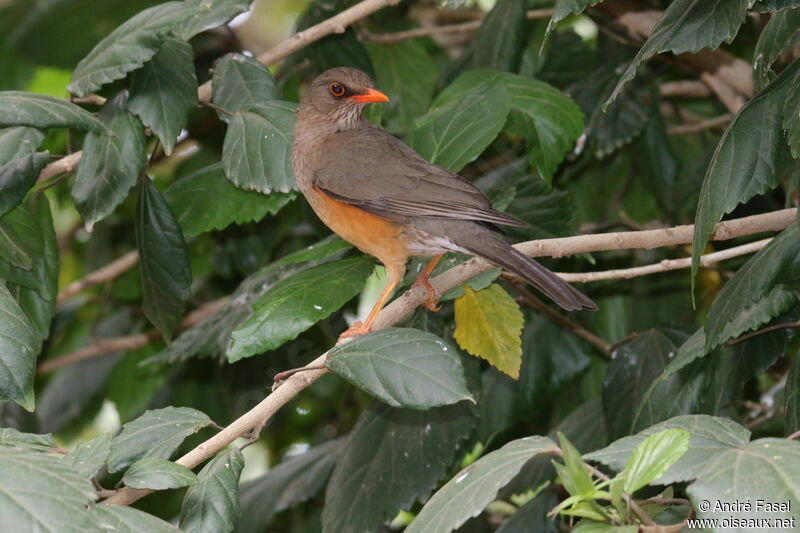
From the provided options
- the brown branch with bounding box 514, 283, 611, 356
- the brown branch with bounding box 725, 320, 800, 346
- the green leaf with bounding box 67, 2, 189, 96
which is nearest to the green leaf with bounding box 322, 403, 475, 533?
the brown branch with bounding box 514, 283, 611, 356

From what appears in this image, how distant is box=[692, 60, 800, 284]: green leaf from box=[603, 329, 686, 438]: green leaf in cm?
128

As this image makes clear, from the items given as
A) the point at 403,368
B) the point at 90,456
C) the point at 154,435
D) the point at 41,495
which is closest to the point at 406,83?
the point at 403,368

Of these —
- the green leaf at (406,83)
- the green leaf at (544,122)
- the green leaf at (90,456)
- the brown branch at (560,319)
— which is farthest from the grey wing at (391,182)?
the green leaf at (90,456)

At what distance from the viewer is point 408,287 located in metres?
3.71

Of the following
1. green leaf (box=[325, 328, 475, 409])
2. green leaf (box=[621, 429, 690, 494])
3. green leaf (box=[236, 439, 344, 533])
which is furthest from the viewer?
green leaf (box=[236, 439, 344, 533])

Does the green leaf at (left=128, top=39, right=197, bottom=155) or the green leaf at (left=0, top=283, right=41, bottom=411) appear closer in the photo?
the green leaf at (left=0, top=283, right=41, bottom=411)

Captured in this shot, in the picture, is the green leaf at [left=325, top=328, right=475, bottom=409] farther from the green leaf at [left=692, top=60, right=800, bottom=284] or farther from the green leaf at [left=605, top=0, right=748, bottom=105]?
the green leaf at [left=605, top=0, right=748, bottom=105]

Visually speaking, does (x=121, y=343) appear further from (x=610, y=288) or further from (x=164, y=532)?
(x=164, y=532)

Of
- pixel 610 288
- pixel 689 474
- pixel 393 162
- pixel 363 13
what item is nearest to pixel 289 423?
pixel 610 288

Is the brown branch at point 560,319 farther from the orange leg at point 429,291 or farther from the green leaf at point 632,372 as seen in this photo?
the orange leg at point 429,291

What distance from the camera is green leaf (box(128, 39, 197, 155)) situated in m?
3.34

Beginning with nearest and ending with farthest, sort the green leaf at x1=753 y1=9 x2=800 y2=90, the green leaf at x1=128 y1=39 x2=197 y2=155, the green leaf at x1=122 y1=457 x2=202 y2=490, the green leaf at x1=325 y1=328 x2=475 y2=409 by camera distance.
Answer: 1. the green leaf at x1=122 y1=457 x2=202 y2=490
2. the green leaf at x1=325 y1=328 x2=475 y2=409
3. the green leaf at x1=753 y1=9 x2=800 y2=90
4. the green leaf at x1=128 y1=39 x2=197 y2=155

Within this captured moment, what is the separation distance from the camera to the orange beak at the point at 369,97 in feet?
14.3

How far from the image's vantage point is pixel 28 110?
2.89 metres
